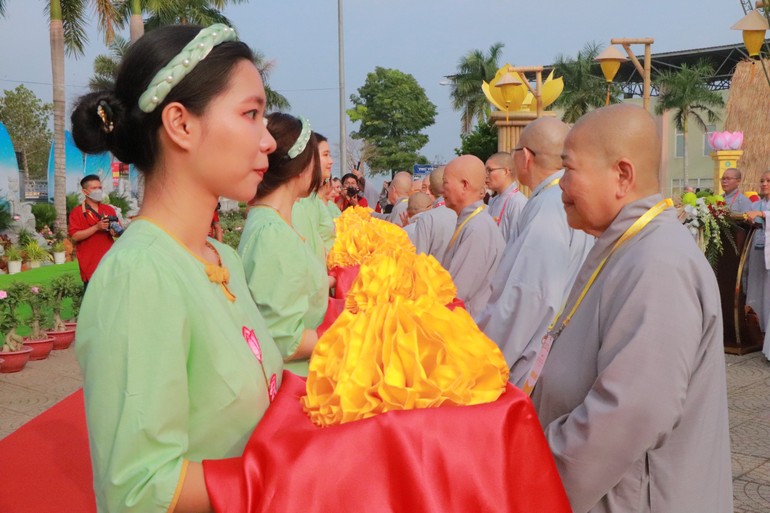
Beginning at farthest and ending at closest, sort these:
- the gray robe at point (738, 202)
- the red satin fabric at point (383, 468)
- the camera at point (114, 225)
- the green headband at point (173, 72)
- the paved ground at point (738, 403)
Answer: the gray robe at point (738, 202), the camera at point (114, 225), the paved ground at point (738, 403), the green headband at point (173, 72), the red satin fabric at point (383, 468)

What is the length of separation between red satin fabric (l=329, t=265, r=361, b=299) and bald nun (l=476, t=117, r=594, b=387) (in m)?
1.60

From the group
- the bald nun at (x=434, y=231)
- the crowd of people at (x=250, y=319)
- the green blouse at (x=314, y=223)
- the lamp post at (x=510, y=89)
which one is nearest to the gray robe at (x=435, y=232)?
the bald nun at (x=434, y=231)

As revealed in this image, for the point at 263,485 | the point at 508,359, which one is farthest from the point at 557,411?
the point at 508,359

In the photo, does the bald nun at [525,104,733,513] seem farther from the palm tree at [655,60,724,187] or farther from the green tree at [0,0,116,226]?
the palm tree at [655,60,724,187]

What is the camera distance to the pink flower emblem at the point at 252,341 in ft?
6.18

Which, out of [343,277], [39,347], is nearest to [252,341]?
[343,277]

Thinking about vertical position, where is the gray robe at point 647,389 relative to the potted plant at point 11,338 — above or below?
above

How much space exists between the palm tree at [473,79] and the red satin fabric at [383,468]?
61910 mm

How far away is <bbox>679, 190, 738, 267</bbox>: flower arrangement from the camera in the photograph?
29.9ft

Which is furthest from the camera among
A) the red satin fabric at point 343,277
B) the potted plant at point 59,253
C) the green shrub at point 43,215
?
the green shrub at point 43,215

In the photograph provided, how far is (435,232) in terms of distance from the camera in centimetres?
833

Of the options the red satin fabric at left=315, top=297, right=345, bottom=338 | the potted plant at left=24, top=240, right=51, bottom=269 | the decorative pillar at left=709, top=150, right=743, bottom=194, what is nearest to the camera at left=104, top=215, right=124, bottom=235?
the red satin fabric at left=315, top=297, right=345, bottom=338

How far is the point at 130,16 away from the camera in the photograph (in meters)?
25.3

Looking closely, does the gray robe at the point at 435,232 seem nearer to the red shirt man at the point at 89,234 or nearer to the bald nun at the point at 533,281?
the bald nun at the point at 533,281
